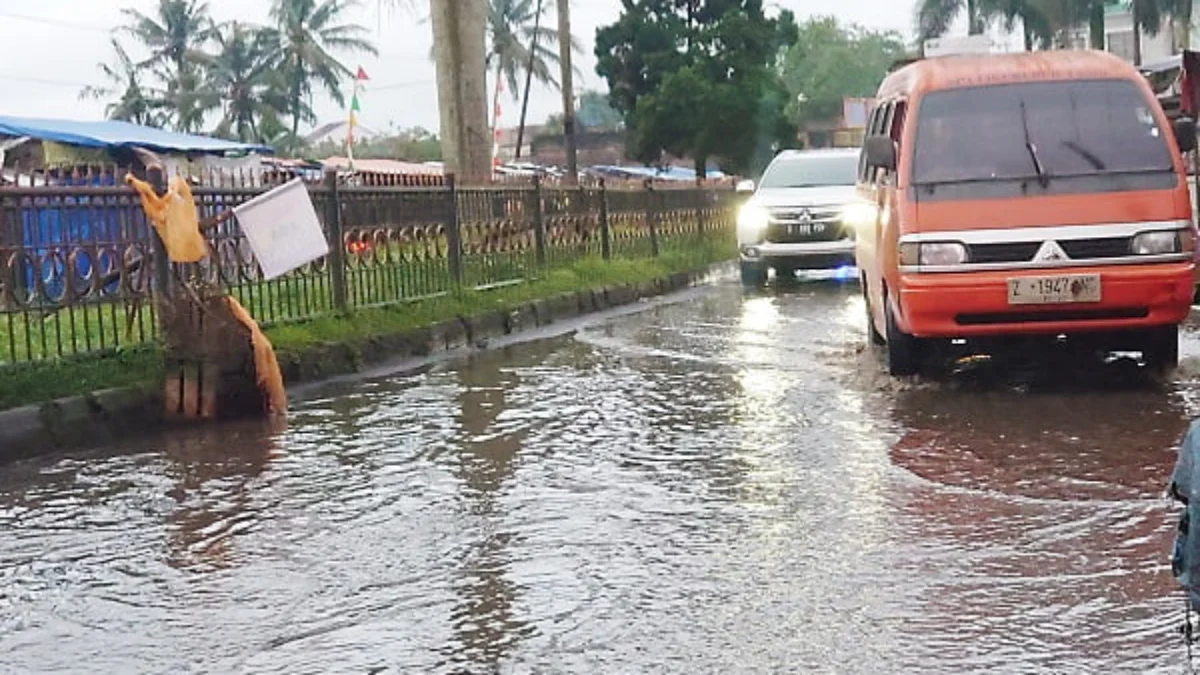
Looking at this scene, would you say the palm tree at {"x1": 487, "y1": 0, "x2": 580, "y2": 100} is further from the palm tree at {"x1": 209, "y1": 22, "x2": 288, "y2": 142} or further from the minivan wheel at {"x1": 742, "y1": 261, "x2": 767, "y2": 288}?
the minivan wheel at {"x1": 742, "y1": 261, "x2": 767, "y2": 288}

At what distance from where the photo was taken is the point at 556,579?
493cm

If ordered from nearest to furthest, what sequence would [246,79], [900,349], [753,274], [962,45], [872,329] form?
[900,349], [872,329], [962,45], [753,274], [246,79]

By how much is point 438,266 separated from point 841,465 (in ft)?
24.8

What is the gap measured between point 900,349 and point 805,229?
9.42 meters

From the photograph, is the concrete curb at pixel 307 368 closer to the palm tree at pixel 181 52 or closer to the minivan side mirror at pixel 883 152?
the minivan side mirror at pixel 883 152

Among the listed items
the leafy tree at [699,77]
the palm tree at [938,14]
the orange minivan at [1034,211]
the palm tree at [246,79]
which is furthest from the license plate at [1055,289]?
the palm tree at [246,79]

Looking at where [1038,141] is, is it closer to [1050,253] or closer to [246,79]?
[1050,253]

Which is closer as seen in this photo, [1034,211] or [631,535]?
[631,535]

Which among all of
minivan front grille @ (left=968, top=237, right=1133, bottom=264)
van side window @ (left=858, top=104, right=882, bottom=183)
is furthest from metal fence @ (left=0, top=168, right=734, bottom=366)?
minivan front grille @ (left=968, top=237, right=1133, bottom=264)

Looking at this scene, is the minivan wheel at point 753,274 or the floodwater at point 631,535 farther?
the minivan wheel at point 753,274

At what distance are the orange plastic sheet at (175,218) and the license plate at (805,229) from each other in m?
10.2

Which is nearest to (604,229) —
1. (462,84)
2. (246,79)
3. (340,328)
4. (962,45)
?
(462,84)

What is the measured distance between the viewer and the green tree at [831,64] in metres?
84.2

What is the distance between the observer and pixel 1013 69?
918 centimetres
